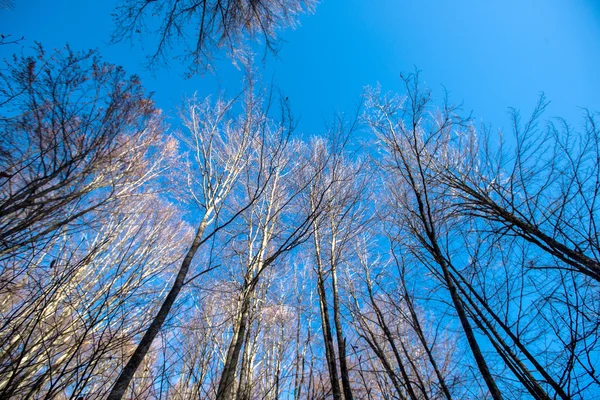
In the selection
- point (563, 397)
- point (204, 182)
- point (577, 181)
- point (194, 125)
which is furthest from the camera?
point (194, 125)

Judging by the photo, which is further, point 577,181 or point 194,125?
point 194,125

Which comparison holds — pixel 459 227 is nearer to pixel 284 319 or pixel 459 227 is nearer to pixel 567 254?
pixel 567 254

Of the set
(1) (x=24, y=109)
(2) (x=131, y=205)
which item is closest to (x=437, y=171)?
(1) (x=24, y=109)

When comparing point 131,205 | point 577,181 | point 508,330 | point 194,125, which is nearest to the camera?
point 508,330

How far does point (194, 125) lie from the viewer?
5457 millimetres

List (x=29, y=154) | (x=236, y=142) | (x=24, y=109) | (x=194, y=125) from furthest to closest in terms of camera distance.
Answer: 1. (x=236, y=142)
2. (x=194, y=125)
3. (x=29, y=154)
4. (x=24, y=109)

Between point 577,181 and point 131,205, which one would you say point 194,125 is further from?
point 577,181

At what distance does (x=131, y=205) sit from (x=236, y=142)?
420cm

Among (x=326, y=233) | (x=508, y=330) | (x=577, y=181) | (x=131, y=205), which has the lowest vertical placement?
(x=508, y=330)

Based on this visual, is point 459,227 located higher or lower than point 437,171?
lower

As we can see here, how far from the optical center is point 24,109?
3.98 metres

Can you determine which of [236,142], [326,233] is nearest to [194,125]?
[236,142]

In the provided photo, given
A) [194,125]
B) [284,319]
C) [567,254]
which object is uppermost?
[194,125]

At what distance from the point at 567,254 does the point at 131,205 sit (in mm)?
9575
